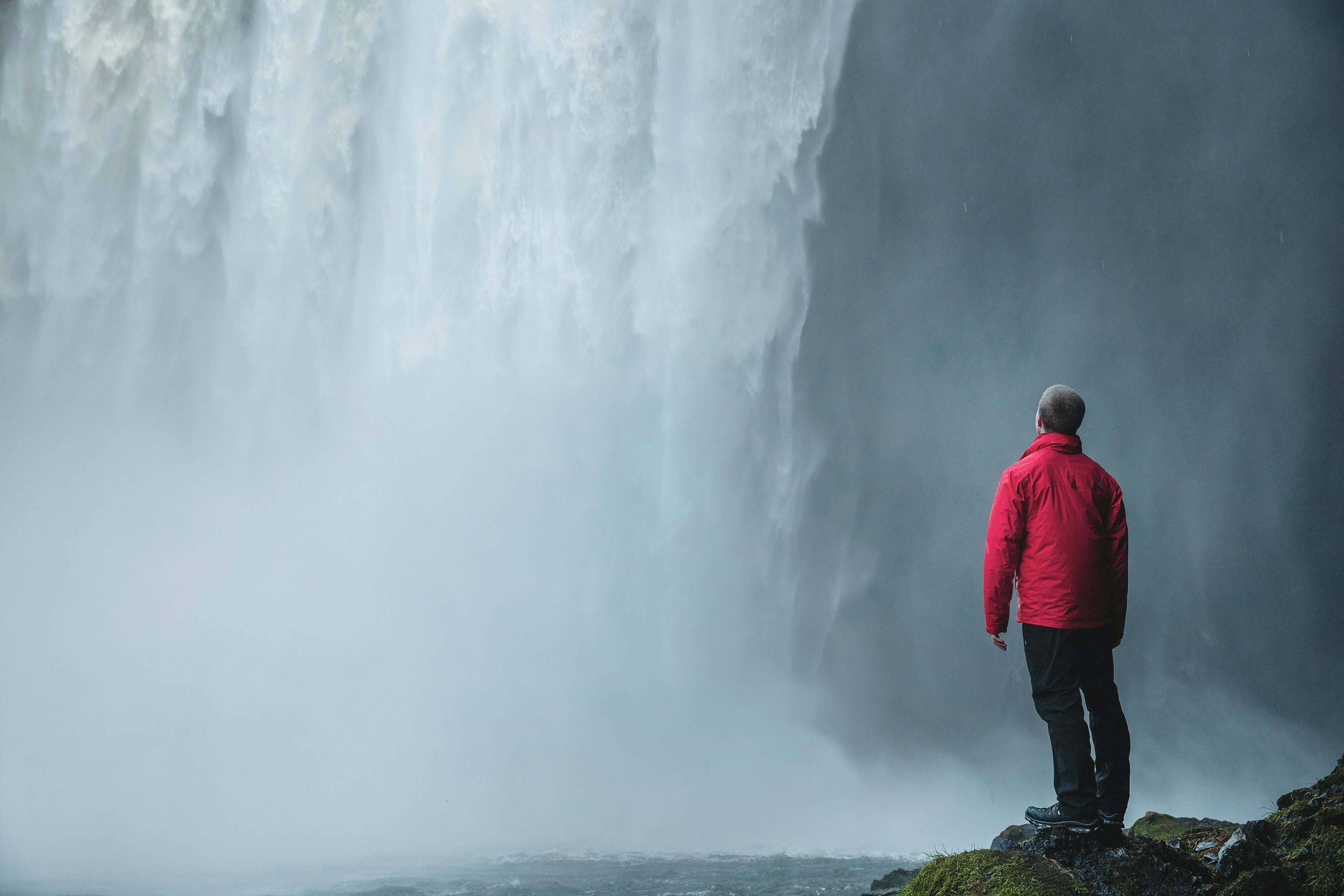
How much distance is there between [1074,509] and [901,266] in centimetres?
1578

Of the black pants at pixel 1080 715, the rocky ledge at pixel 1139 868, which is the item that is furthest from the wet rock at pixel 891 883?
the black pants at pixel 1080 715

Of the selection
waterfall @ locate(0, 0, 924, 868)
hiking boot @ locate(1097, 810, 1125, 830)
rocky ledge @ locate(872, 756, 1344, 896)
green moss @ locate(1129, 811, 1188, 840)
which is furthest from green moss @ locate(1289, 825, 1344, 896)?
waterfall @ locate(0, 0, 924, 868)

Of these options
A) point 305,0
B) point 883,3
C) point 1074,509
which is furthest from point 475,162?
point 1074,509

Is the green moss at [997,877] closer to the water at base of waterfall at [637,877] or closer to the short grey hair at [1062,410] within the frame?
the short grey hair at [1062,410]

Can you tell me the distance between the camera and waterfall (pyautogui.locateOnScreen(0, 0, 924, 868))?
1560 cm

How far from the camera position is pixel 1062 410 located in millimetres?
3166

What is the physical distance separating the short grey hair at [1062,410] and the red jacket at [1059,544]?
0.04 meters

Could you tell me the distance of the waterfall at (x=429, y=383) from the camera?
15.6 m

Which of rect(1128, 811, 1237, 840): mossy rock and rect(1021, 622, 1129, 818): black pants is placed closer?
rect(1021, 622, 1129, 818): black pants

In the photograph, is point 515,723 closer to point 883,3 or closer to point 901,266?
point 901,266

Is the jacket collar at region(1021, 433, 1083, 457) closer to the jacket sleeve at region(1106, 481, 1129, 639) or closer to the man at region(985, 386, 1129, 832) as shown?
the man at region(985, 386, 1129, 832)

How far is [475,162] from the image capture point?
17797 millimetres

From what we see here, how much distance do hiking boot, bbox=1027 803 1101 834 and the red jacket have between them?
0.62m

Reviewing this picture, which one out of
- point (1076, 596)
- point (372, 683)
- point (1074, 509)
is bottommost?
point (1076, 596)
